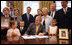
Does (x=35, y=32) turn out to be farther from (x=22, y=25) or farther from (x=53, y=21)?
(x=53, y=21)

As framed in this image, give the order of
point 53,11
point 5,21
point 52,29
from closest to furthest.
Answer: point 5,21, point 52,29, point 53,11

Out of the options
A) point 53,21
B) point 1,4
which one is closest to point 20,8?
point 1,4

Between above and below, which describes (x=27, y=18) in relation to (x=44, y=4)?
below

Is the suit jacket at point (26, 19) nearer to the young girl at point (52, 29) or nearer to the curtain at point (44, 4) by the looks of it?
the curtain at point (44, 4)

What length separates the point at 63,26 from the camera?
2.88 metres

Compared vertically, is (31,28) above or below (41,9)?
below

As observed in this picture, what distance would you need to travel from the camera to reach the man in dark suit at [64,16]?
287 cm

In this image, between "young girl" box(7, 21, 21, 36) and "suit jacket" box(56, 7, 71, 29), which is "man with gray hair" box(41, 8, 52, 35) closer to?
"suit jacket" box(56, 7, 71, 29)

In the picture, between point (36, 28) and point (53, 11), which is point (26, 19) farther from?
point (53, 11)

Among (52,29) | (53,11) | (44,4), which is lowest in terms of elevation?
(52,29)

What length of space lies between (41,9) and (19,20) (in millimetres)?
635

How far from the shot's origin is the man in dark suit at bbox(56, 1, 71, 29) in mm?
2865

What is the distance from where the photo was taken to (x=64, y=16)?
2875 millimetres

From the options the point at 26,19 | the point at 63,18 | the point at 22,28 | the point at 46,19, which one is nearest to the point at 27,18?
the point at 26,19
